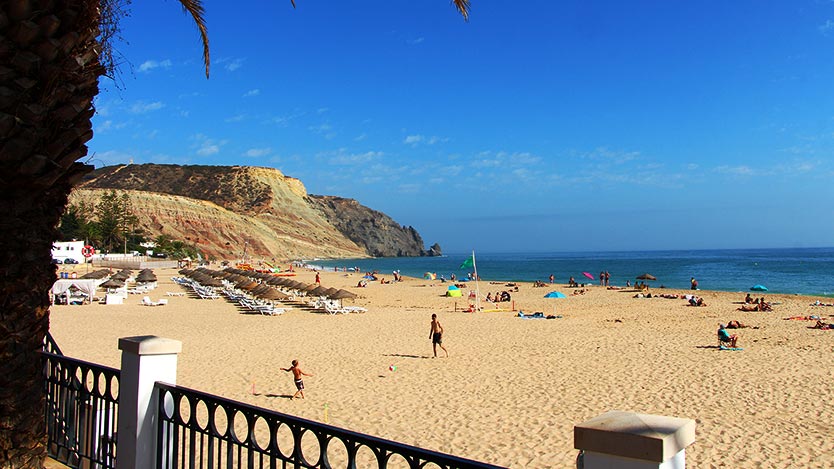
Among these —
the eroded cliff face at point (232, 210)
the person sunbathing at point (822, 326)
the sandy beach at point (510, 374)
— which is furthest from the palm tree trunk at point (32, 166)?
the eroded cliff face at point (232, 210)

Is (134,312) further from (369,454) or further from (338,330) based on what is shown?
(369,454)

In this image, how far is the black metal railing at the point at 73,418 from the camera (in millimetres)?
4242

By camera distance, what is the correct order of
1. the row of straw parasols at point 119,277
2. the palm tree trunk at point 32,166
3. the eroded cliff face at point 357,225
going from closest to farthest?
the palm tree trunk at point 32,166 < the row of straw parasols at point 119,277 < the eroded cliff face at point 357,225

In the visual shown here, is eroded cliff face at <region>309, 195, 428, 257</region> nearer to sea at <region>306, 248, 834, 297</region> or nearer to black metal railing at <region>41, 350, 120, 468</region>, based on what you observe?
sea at <region>306, 248, 834, 297</region>

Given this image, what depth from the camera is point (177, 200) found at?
106m

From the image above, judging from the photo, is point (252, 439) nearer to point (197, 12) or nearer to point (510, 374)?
point (197, 12)

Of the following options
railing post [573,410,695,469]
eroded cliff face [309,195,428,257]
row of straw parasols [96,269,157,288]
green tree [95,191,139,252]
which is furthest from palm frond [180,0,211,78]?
eroded cliff face [309,195,428,257]

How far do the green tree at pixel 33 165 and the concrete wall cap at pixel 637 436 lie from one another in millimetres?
3154

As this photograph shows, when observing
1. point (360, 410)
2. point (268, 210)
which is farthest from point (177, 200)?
point (360, 410)

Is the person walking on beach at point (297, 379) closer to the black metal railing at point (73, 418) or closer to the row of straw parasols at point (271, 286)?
the black metal railing at point (73, 418)

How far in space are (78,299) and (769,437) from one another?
2672 centimetres

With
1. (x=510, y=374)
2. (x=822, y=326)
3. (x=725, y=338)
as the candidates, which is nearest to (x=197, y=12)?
(x=510, y=374)

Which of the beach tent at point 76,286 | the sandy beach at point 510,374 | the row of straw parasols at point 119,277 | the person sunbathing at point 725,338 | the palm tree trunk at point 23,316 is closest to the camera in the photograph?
the palm tree trunk at point 23,316

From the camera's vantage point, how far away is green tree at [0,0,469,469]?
10.3 ft
